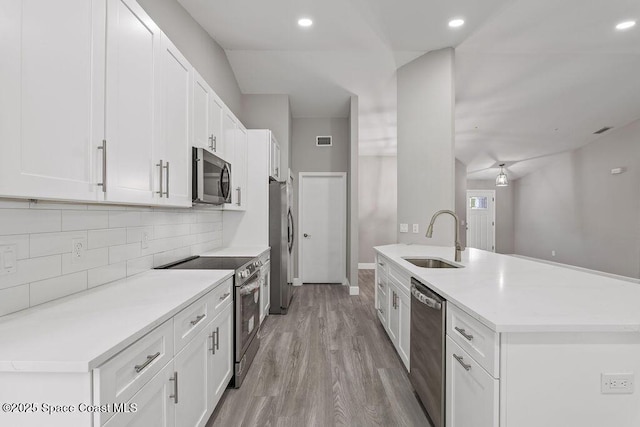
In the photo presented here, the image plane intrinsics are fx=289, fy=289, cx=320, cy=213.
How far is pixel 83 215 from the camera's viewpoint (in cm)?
147

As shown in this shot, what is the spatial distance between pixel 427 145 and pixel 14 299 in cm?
367

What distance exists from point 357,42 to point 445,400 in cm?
360

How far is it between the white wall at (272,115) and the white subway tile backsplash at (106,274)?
10.1ft

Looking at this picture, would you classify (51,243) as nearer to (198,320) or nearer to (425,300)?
(198,320)

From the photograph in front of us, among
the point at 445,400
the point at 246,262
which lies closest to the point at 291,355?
the point at 246,262

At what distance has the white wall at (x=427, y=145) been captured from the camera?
3453mm

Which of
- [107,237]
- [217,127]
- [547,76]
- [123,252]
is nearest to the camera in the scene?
[107,237]

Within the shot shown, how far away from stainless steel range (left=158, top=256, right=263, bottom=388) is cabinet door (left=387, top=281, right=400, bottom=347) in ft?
4.13

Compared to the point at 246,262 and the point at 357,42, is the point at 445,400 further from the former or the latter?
the point at 357,42

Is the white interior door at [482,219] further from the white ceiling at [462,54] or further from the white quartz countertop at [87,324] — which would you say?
the white quartz countertop at [87,324]

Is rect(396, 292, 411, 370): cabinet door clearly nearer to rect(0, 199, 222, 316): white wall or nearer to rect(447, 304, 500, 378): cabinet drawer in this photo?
rect(447, 304, 500, 378): cabinet drawer

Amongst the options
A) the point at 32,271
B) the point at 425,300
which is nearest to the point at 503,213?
the point at 425,300

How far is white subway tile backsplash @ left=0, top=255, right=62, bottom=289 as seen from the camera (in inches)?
44.1

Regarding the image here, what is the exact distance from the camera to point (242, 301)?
2.22 meters
